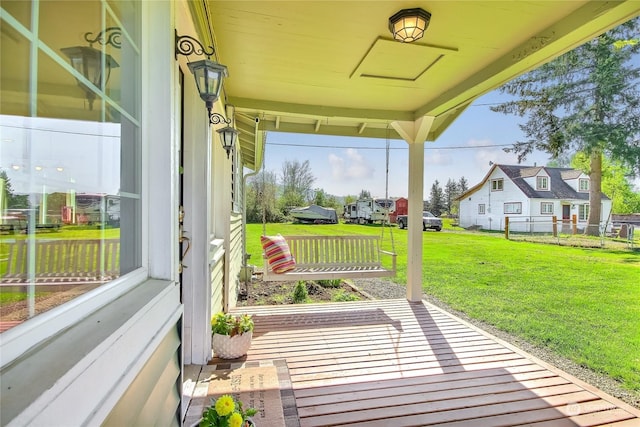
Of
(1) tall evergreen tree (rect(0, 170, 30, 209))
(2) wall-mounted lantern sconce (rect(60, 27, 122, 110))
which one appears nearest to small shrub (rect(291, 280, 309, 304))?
(2) wall-mounted lantern sconce (rect(60, 27, 122, 110))

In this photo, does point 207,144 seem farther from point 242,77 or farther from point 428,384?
point 428,384

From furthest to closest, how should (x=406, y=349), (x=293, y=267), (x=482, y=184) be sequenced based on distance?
(x=482, y=184)
(x=293, y=267)
(x=406, y=349)

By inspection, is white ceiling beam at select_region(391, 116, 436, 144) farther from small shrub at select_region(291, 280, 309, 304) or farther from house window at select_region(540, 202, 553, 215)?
house window at select_region(540, 202, 553, 215)

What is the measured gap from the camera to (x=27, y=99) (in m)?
0.54

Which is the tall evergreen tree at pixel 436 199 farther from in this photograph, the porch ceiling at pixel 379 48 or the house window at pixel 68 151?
the house window at pixel 68 151

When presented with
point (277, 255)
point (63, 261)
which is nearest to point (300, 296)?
point (277, 255)

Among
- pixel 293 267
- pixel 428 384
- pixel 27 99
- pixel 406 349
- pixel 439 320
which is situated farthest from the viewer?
pixel 293 267

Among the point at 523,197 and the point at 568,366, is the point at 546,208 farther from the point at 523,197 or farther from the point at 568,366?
the point at 568,366

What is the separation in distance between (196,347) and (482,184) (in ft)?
56.0

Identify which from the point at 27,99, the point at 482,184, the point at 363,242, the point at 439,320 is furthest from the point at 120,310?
the point at 482,184

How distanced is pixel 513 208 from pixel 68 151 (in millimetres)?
17311

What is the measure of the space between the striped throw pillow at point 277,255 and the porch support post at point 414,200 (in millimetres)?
1533

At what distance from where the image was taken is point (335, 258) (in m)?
4.58

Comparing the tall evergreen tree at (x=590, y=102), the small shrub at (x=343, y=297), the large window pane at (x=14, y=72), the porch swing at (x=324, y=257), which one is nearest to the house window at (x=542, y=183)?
the tall evergreen tree at (x=590, y=102)
